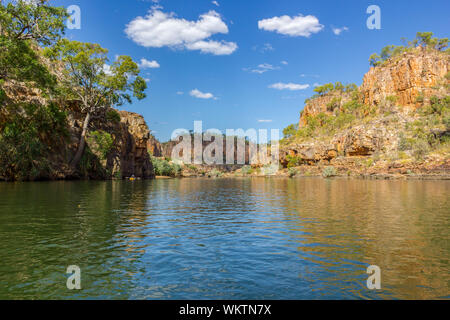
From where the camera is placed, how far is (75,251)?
28.9 ft

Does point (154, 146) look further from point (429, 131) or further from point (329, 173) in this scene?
point (429, 131)

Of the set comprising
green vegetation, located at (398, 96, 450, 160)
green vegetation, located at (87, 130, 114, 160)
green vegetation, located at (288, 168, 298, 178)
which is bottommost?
green vegetation, located at (288, 168, 298, 178)

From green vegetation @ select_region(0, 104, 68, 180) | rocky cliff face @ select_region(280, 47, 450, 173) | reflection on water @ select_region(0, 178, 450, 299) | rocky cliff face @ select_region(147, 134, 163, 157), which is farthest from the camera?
rocky cliff face @ select_region(147, 134, 163, 157)

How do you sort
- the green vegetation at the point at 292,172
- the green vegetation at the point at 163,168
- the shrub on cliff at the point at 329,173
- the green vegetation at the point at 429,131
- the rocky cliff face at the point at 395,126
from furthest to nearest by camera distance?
the green vegetation at the point at 292,172
the green vegetation at the point at 163,168
the shrub on cliff at the point at 329,173
the rocky cliff face at the point at 395,126
the green vegetation at the point at 429,131

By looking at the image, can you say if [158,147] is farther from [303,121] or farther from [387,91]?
[387,91]

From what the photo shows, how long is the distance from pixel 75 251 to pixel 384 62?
486 feet

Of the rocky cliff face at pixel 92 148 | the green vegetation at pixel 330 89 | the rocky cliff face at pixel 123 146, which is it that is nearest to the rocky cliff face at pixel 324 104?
the green vegetation at pixel 330 89

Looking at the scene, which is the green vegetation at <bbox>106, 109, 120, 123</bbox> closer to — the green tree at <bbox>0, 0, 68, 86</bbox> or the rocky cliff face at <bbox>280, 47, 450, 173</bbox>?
the green tree at <bbox>0, 0, 68, 86</bbox>

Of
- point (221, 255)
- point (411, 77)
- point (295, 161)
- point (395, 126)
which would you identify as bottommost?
point (221, 255)

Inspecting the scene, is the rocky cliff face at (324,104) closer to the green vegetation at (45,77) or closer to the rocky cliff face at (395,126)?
the rocky cliff face at (395,126)

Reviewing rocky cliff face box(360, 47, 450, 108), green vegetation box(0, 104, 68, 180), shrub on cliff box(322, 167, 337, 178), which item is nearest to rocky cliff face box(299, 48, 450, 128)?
rocky cliff face box(360, 47, 450, 108)

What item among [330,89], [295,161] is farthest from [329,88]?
[295,161]

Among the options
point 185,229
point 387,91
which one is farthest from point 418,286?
point 387,91
